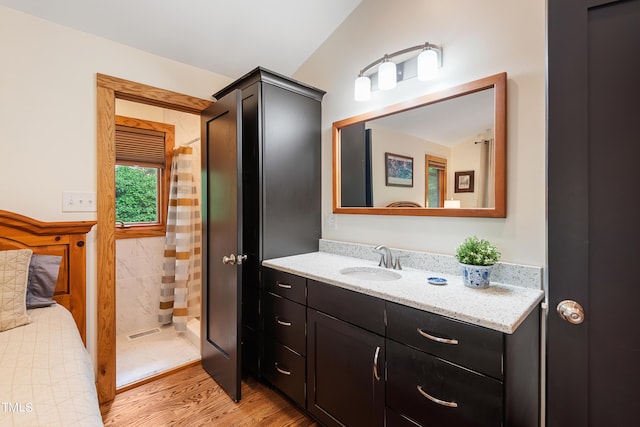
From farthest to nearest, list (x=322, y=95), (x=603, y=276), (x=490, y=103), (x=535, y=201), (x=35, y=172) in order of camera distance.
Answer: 1. (x=322, y=95)
2. (x=35, y=172)
3. (x=490, y=103)
4. (x=535, y=201)
5. (x=603, y=276)

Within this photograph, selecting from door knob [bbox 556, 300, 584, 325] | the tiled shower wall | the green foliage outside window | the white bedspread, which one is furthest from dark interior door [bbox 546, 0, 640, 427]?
the green foliage outside window

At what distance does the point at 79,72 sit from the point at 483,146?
7.90 ft

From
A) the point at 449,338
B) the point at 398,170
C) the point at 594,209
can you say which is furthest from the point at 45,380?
the point at 398,170

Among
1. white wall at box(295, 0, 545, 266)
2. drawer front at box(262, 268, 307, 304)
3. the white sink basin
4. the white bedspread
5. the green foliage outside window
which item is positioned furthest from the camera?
the green foliage outside window

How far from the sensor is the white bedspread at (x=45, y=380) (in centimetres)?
74

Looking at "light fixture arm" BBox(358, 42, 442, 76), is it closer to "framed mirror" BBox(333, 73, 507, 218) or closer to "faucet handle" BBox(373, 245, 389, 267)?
"framed mirror" BBox(333, 73, 507, 218)

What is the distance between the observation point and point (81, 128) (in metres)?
1.77

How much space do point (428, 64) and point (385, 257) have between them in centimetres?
114

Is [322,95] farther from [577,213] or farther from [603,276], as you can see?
[603,276]

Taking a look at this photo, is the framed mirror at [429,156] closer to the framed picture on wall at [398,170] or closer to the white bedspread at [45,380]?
the framed picture on wall at [398,170]

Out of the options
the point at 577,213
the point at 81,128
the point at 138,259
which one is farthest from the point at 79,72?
the point at 577,213

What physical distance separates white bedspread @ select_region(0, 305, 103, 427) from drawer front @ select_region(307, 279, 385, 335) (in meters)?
0.97

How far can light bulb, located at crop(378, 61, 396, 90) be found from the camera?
1764mm

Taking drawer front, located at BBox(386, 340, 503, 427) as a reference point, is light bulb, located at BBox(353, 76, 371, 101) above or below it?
above
